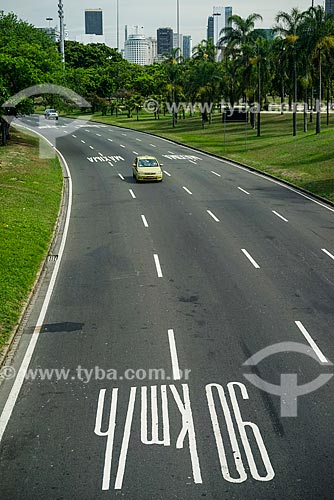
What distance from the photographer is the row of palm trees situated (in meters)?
58.0

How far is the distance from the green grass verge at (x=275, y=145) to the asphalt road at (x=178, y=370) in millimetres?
13246

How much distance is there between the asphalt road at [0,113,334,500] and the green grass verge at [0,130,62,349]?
2.20 feet

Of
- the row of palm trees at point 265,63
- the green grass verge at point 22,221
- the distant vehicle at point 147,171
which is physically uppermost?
the row of palm trees at point 265,63

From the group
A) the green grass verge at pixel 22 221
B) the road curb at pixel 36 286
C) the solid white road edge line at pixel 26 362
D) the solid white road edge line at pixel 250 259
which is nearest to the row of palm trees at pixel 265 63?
the green grass verge at pixel 22 221

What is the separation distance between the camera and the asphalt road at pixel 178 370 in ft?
31.9

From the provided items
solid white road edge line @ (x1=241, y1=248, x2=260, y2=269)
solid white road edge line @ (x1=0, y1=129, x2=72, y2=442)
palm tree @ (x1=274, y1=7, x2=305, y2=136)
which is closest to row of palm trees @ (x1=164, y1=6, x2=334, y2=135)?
palm tree @ (x1=274, y1=7, x2=305, y2=136)

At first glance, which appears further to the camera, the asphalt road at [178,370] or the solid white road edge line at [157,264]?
the solid white road edge line at [157,264]

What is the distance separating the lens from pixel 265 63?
70.6 meters

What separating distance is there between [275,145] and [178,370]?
1850 inches

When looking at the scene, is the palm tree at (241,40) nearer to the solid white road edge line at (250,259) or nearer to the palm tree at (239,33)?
the palm tree at (239,33)

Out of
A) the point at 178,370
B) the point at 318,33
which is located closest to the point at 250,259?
the point at 178,370

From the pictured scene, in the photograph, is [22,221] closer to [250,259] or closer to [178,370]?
[250,259]

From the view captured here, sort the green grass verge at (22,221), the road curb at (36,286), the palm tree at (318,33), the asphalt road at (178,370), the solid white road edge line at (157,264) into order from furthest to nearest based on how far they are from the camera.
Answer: the palm tree at (318,33) → the solid white road edge line at (157,264) → the green grass verge at (22,221) → the road curb at (36,286) → the asphalt road at (178,370)

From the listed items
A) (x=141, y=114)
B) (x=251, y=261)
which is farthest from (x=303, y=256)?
(x=141, y=114)
